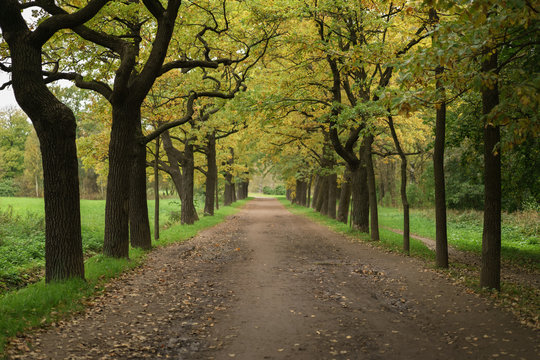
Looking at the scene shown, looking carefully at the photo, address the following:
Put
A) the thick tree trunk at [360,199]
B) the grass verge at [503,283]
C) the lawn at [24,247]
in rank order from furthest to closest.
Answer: the thick tree trunk at [360,199] < the lawn at [24,247] < the grass verge at [503,283]

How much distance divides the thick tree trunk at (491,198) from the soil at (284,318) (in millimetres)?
650

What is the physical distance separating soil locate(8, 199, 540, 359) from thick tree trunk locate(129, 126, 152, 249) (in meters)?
2.20

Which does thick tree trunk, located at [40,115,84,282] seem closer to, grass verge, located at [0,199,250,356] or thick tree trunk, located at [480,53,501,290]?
grass verge, located at [0,199,250,356]

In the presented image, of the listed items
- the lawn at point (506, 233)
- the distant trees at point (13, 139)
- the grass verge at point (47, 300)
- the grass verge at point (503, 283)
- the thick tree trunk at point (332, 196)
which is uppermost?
the distant trees at point (13, 139)

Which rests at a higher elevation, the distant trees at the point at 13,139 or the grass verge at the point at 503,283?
the distant trees at the point at 13,139

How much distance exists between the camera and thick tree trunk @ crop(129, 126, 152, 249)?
13.2m

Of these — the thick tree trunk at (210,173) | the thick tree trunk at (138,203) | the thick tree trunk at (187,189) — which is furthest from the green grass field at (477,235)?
the thick tree trunk at (138,203)

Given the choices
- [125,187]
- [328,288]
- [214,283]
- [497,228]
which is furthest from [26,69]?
[497,228]

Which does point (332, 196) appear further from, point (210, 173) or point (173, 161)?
point (173, 161)

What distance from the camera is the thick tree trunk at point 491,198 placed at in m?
8.03

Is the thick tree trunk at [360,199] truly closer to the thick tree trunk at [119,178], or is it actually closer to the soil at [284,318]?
the soil at [284,318]

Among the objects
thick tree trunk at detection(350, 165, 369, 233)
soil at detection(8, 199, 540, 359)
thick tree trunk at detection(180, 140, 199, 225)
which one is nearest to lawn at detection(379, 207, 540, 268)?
thick tree trunk at detection(350, 165, 369, 233)

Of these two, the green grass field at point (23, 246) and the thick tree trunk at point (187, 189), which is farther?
the thick tree trunk at point (187, 189)

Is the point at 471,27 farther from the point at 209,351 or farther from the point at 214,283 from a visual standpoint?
the point at 214,283
